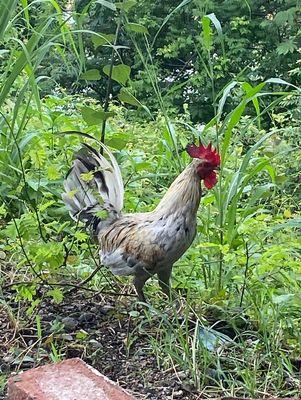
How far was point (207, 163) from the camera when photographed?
213 centimetres

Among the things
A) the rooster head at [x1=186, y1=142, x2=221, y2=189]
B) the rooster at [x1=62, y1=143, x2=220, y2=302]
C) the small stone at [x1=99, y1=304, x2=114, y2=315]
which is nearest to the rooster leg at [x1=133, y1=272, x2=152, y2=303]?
the rooster at [x1=62, y1=143, x2=220, y2=302]

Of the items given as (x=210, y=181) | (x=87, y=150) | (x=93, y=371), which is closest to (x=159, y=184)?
(x=87, y=150)

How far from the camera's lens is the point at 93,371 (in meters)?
1.93

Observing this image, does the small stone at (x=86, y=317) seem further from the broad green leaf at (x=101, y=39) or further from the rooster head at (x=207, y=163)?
the broad green leaf at (x=101, y=39)

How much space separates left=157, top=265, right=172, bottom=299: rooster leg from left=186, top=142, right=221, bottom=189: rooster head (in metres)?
0.27

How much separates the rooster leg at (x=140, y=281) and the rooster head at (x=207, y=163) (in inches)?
12.2

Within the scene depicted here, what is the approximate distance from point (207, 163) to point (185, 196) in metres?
0.11

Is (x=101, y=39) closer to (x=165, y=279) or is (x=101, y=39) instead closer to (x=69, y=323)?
(x=165, y=279)

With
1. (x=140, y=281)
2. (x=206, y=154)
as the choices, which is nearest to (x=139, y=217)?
(x=140, y=281)

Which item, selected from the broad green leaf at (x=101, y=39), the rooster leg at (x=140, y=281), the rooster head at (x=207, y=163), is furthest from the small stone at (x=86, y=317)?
the broad green leaf at (x=101, y=39)

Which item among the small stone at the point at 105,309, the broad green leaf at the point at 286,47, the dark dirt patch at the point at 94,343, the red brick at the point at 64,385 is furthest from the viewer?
the broad green leaf at the point at 286,47

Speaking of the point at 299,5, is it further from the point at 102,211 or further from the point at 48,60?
the point at 102,211

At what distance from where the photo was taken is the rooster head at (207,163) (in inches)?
84.1

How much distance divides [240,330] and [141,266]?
0.39 m
